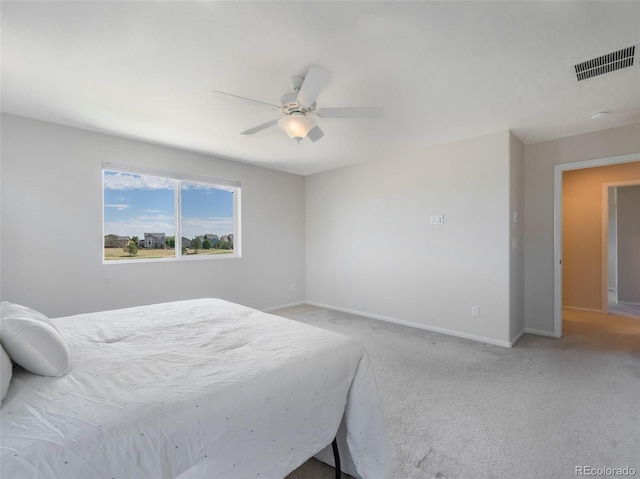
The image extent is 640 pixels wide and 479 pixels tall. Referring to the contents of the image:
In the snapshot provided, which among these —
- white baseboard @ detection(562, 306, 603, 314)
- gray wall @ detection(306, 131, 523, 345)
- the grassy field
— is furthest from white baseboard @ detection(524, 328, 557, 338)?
the grassy field

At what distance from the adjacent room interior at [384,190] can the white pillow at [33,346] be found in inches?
41.5

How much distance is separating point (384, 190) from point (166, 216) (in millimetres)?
3045

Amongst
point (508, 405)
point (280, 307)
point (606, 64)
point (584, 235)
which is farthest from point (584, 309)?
point (280, 307)

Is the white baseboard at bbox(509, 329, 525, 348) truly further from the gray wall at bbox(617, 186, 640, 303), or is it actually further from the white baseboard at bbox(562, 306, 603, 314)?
the gray wall at bbox(617, 186, 640, 303)

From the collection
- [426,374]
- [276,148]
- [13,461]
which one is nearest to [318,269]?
[276,148]

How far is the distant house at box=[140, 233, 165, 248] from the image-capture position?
3.80m

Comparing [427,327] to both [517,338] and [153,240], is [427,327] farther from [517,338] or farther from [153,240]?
[153,240]

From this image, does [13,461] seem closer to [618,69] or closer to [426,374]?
[426,374]

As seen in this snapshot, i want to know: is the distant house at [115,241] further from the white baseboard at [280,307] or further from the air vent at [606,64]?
the air vent at [606,64]

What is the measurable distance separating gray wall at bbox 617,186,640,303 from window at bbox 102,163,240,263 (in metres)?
6.84

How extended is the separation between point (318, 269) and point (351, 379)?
3.86 meters

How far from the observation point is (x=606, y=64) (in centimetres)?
204

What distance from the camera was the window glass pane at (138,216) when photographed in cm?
353

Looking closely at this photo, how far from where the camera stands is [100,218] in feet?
11.0
